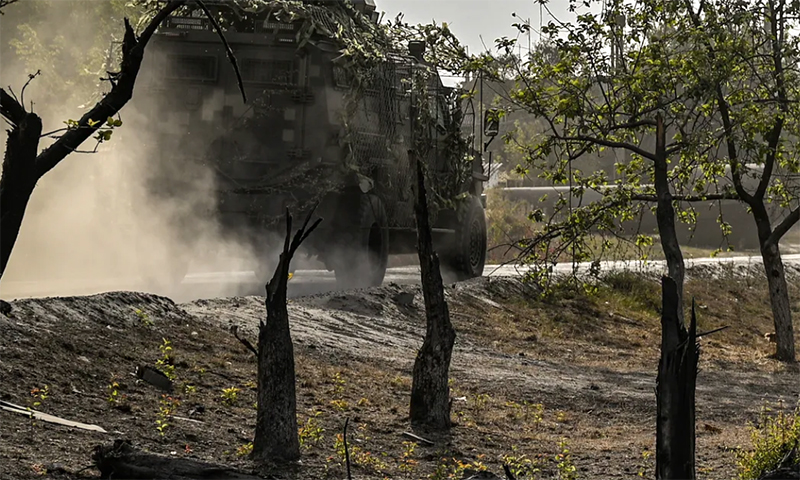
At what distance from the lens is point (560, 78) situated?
13.9 meters

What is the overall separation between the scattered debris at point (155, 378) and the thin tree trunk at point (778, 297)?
34.6 feet

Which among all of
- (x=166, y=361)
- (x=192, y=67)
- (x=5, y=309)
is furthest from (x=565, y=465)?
(x=192, y=67)

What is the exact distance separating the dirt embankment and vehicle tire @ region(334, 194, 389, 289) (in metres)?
0.45

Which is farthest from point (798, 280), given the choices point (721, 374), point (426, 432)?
point (426, 432)

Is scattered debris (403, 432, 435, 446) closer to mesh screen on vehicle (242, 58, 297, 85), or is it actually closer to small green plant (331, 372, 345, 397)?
small green plant (331, 372, 345, 397)

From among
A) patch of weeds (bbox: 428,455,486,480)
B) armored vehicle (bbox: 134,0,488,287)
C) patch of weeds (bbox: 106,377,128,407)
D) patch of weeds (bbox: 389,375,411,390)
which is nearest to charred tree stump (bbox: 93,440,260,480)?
patch of weeds (bbox: 428,455,486,480)

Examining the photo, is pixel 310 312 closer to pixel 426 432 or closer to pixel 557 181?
pixel 557 181

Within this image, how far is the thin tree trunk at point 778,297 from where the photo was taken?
17.1m

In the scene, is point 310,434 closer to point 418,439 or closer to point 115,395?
point 418,439

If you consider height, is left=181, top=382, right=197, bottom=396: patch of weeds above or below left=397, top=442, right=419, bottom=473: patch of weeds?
above

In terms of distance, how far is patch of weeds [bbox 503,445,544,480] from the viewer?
7.77 m

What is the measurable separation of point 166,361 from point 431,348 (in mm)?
2215

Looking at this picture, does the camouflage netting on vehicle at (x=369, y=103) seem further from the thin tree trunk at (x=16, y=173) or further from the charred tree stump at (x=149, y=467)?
the charred tree stump at (x=149, y=467)

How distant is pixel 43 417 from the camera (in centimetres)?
744
